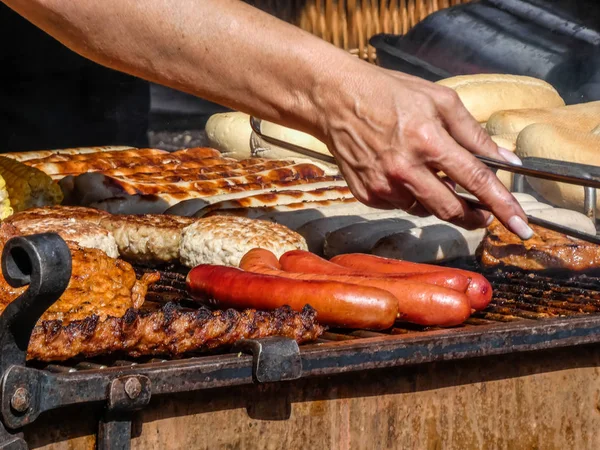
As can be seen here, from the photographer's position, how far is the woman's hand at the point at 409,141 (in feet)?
9.44

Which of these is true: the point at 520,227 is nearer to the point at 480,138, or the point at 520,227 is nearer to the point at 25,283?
the point at 480,138

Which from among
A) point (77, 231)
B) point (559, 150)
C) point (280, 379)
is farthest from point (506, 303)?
point (559, 150)

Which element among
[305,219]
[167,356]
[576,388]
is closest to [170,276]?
[305,219]

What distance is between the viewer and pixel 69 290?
2.96 metres

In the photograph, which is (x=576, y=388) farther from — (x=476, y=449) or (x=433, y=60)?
(x=433, y=60)

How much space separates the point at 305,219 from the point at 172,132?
13.7 feet

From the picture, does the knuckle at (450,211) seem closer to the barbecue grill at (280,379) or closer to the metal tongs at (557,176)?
the metal tongs at (557,176)

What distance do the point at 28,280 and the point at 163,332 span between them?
59 centimetres

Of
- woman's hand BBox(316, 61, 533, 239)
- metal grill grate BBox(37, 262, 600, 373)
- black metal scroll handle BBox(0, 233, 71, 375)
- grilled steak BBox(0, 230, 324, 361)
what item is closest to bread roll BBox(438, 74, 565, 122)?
metal grill grate BBox(37, 262, 600, 373)

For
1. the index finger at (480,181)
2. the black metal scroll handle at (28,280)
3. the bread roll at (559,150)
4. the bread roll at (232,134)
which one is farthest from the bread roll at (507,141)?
the black metal scroll handle at (28,280)

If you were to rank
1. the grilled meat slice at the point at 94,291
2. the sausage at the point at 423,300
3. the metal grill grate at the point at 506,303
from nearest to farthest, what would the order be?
the metal grill grate at the point at 506,303
the grilled meat slice at the point at 94,291
the sausage at the point at 423,300

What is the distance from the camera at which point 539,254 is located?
440 centimetres

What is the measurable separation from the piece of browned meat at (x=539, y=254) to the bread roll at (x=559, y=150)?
1.29 metres

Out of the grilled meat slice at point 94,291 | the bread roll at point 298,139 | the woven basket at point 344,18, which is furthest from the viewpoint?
the woven basket at point 344,18
